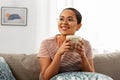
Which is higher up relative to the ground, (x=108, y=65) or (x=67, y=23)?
(x=67, y=23)

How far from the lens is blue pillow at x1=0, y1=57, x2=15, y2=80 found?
5.36 feet

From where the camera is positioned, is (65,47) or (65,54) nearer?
(65,47)

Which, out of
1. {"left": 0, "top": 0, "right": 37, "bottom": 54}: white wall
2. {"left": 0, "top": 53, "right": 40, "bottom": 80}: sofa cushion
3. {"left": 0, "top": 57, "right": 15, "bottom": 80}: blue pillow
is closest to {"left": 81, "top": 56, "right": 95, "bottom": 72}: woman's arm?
{"left": 0, "top": 53, "right": 40, "bottom": 80}: sofa cushion

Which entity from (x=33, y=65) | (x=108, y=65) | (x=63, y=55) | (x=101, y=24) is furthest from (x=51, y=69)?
(x=101, y=24)

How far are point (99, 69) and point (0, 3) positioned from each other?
206 centimetres

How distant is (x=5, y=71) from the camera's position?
5.50ft

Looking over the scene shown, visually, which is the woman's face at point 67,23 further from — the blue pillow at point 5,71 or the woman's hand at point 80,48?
the blue pillow at point 5,71

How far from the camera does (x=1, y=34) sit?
3480 mm

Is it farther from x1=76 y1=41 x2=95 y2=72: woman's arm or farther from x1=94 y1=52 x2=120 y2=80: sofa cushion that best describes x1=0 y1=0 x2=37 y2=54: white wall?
x1=76 y1=41 x2=95 y2=72: woman's arm

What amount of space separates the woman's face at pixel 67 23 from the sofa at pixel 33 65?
359 mm

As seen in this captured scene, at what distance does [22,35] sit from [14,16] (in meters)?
0.31

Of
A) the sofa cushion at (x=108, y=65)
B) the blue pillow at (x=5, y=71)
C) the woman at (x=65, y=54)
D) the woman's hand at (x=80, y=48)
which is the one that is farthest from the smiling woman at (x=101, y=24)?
the blue pillow at (x=5, y=71)


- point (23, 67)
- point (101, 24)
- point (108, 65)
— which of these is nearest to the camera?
point (23, 67)

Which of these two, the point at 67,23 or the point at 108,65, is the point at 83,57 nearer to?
the point at 67,23
